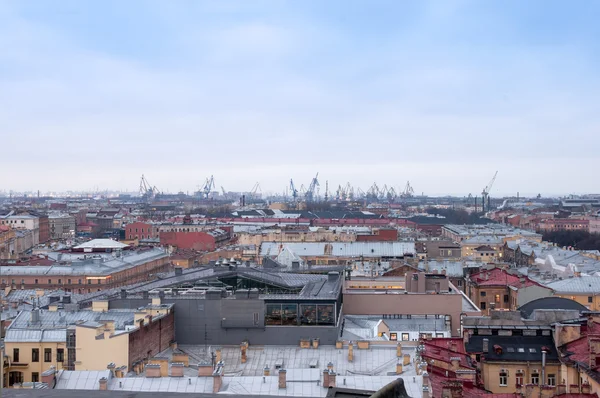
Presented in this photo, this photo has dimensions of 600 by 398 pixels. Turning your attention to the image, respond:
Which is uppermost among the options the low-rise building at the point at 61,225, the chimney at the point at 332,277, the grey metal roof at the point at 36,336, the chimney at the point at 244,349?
the chimney at the point at 332,277

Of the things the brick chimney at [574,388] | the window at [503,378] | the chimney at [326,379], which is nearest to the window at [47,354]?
the chimney at [326,379]

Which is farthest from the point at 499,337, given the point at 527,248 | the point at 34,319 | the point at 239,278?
the point at 527,248

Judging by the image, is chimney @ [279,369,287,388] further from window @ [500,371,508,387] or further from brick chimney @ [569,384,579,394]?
window @ [500,371,508,387]

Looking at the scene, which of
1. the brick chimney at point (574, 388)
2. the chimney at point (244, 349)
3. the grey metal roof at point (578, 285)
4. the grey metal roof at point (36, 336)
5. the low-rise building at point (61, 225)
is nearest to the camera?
the brick chimney at point (574, 388)

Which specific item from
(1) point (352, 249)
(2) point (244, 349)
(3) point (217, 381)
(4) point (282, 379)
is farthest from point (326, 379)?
(1) point (352, 249)

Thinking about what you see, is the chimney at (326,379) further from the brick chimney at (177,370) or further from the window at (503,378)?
the window at (503,378)

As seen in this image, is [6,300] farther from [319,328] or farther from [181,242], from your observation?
[181,242]

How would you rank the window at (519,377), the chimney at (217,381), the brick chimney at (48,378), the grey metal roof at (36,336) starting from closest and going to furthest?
the chimney at (217,381) → the brick chimney at (48,378) → the grey metal roof at (36,336) → the window at (519,377)

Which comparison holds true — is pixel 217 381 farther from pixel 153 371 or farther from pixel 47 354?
pixel 47 354

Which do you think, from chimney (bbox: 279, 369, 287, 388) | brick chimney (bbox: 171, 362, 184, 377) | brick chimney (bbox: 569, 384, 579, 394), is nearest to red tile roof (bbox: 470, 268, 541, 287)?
brick chimney (bbox: 569, 384, 579, 394)
